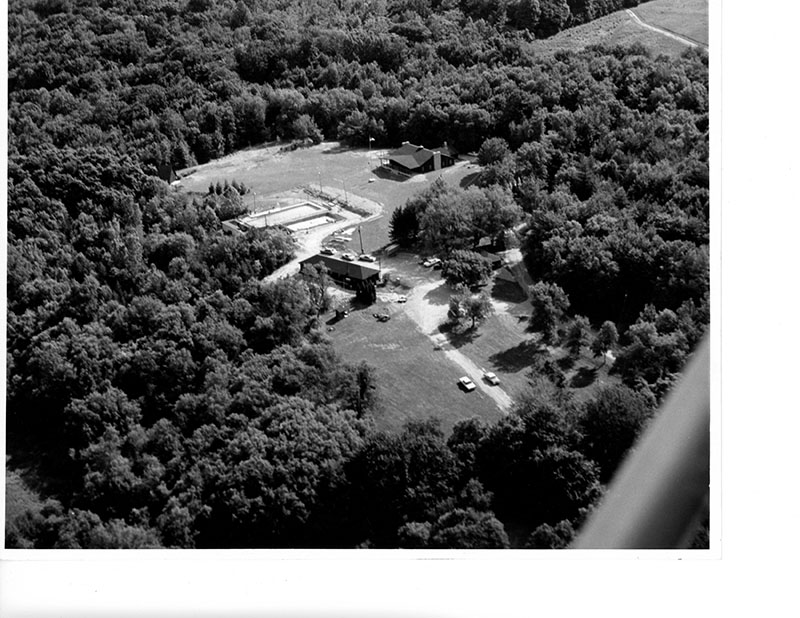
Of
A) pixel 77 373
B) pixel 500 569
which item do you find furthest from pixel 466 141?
pixel 500 569

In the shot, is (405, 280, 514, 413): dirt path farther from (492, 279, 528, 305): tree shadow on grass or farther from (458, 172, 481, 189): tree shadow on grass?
(458, 172, 481, 189): tree shadow on grass

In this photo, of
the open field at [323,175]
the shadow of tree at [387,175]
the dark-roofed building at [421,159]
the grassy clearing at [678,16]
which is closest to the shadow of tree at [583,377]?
the open field at [323,175]

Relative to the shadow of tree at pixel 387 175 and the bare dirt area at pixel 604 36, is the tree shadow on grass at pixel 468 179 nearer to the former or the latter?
the shadow of tree at pixel 387 175

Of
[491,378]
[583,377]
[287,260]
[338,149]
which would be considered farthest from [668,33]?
[491,378]

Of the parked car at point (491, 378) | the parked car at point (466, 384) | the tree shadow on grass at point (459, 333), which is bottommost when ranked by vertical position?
the tree shadow on grass at point (459, 333)

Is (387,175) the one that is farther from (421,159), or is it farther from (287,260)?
(287,260)

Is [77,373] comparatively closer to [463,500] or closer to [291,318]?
[291,318]
